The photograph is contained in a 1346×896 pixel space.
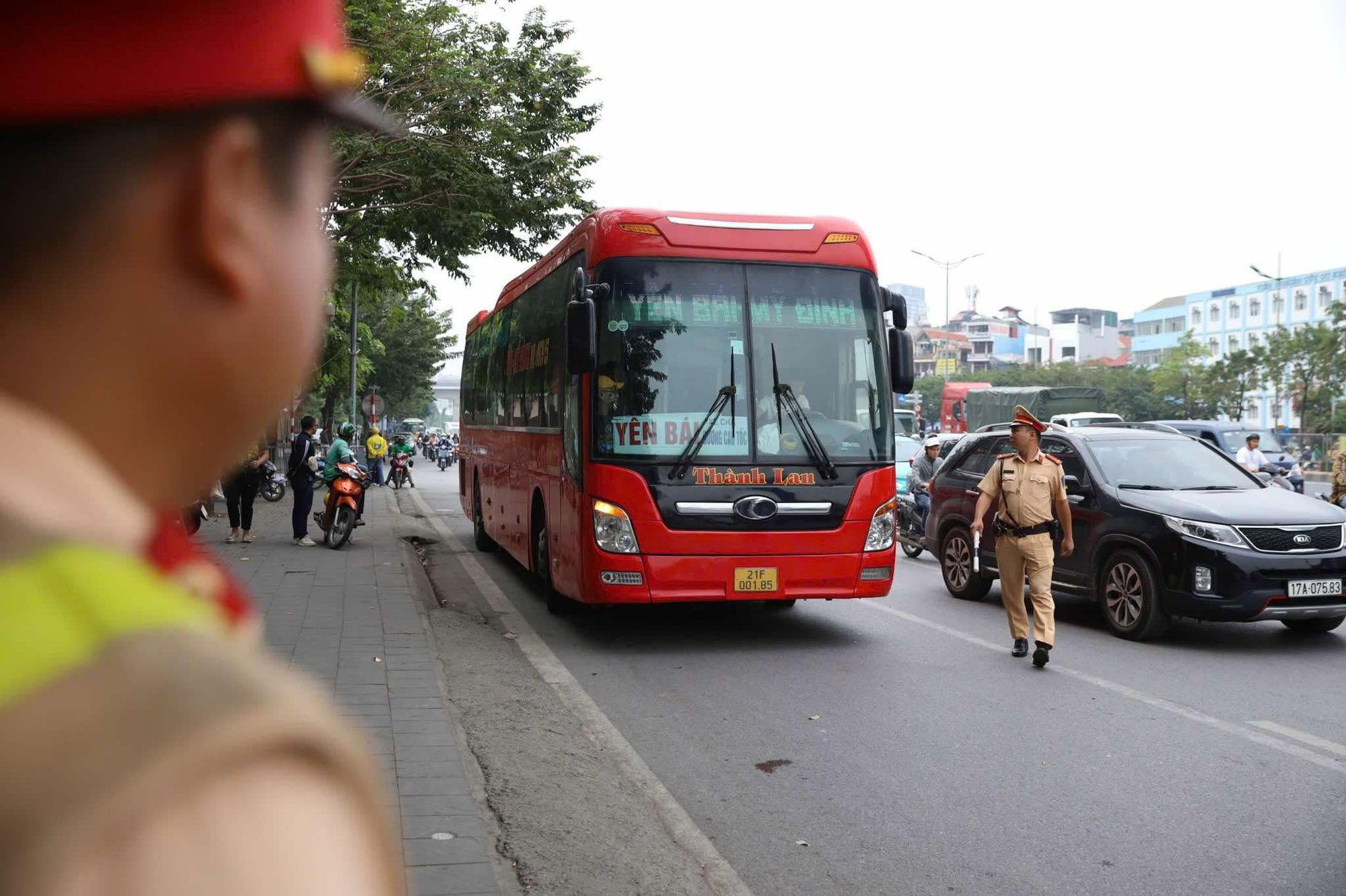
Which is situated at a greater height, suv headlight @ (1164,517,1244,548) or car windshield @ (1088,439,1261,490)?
car windshield @ (1088,439,1261,490)

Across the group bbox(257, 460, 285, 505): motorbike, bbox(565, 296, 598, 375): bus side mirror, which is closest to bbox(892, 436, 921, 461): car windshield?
bbox(257, 460, 285, 505): motorbike

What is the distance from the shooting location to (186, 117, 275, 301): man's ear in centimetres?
63

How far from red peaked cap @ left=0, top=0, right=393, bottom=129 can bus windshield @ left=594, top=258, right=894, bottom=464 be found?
861 cm

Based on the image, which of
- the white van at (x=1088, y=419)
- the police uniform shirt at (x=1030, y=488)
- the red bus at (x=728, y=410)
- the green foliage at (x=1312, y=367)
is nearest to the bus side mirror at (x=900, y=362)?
the red bus at (x=728, y=410)

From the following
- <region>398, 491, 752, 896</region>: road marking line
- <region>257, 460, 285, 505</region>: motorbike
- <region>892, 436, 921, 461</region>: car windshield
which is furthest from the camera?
<region>257, 460, 285, 505</region>: motorbike

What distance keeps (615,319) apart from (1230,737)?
16.9 ft

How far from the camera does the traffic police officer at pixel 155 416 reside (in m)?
0.50

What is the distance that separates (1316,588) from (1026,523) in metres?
2.70

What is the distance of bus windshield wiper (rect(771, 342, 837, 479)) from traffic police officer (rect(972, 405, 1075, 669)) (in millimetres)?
1238

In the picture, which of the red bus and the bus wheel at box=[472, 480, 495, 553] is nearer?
the red bus

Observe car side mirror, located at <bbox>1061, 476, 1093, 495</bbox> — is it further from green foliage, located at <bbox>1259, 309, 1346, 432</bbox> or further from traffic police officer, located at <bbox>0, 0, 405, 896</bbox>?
green foliage, located at <bbox>1259, 309, 1346, 432</bbox>

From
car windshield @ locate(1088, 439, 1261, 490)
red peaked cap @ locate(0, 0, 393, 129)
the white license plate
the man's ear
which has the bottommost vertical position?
the white license plate

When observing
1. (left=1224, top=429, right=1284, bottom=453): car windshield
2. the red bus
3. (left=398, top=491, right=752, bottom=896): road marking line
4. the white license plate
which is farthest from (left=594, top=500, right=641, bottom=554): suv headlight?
(left=1224, top=429, right=1284, bottom=453): car windshield

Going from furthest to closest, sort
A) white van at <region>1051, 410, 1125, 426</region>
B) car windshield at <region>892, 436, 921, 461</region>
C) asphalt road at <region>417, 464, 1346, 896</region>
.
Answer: white van at <region>1051, 410, 1125, 426</region> < car windshield at <region>892, 436, 921, 461</region> < asphalt road at <region>417, 464, 1346, 896</region>
